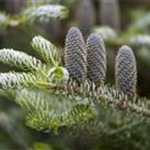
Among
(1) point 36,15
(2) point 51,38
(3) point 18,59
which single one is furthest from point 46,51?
(2) point 51,38

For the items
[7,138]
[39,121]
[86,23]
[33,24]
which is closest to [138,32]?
[86,23]

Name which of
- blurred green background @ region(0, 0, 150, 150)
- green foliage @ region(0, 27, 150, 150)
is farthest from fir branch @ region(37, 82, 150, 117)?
blurred green background @ region(0, 0, 150, 150)

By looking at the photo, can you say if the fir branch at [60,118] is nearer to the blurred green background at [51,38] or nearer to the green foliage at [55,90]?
the green foliage at [55,90]

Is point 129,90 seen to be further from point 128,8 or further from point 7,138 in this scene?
point 128,8

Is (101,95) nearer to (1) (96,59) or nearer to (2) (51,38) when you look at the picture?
(1) (96,59)

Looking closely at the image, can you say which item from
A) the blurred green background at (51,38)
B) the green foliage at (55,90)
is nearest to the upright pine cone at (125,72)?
the green foliage at (55,90)

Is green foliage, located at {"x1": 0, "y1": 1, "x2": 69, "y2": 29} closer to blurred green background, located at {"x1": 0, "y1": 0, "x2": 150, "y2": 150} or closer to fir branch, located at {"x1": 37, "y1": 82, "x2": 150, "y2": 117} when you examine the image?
blurred green background, located at {"x1": 0, "y1": 0, "x2": 150, "y2": 150}
